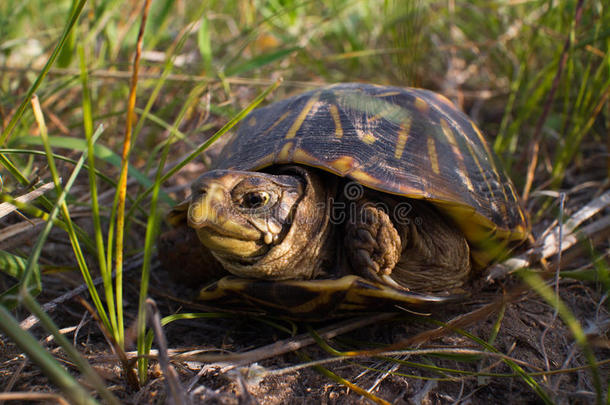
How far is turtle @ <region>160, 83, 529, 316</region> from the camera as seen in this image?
129 centimetres

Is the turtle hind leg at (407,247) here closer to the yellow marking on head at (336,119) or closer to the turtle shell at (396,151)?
the turtle shell at (396,151)

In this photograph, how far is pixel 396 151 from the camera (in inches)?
59.0

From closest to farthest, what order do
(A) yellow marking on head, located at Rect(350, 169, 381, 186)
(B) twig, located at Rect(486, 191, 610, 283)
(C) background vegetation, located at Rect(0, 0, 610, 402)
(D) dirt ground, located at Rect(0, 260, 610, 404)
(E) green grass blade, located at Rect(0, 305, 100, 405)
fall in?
(E) green grass blade, located at Rect(0, 305, 100, 405) → (D) dirt ground, located at Rect(0, 260, 610, 404) → (C) background vegetation, located at Rect(0, 0, 610, 402) → (A) yellow marking on head, located at Rect(350, 169, 381, 186) → (B) twig, located at Rect(486, 191, 610, 283)

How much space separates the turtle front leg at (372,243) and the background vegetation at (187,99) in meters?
0.51

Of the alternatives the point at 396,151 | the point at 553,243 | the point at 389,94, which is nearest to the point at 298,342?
the point at 396,151

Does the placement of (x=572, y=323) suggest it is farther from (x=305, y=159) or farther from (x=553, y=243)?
(x=553, y=243)

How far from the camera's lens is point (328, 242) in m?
1.50

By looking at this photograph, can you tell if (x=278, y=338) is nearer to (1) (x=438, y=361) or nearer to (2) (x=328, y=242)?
(2) (x=328, y=242)

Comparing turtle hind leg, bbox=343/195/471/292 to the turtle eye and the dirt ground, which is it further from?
the turtle eye

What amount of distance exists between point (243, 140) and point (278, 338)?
800 millimetres

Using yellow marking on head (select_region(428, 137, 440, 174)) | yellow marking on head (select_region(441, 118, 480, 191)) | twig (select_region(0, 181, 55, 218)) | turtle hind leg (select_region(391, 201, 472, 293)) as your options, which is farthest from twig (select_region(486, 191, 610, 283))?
twig (select_region(0, 181, 55, 218))

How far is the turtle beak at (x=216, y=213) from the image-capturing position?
3.96 ft

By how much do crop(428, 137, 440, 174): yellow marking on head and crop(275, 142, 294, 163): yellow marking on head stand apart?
19.8 inches

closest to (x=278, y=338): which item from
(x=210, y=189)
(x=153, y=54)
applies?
(x=210, y=189)
